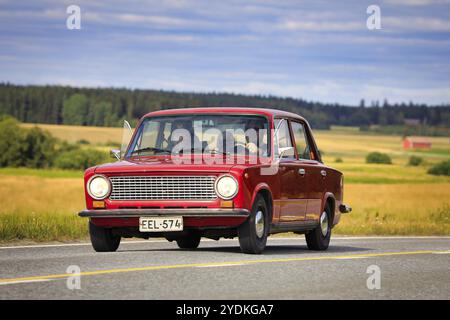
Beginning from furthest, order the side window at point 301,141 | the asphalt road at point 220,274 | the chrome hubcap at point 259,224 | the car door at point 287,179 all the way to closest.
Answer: the side window at point 301,141 → the car door at point 287,179 → the chrome hubcap at point 259,224 → the asphalt road at point 220,274

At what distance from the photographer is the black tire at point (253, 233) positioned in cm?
1312

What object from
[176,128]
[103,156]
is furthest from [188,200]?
[103,156]

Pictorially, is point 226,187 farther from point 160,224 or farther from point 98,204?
point 98,204

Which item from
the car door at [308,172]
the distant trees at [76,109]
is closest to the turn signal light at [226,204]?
the car door at [308,172]

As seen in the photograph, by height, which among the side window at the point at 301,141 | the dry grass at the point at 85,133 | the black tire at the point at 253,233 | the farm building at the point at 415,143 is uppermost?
the side window at the point at 301,141

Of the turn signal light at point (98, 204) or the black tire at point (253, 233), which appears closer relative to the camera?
the black tire at point (253, 233)

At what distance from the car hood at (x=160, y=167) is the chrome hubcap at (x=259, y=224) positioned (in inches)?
29.3

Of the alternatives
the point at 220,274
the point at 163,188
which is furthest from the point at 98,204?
the point at 220,274

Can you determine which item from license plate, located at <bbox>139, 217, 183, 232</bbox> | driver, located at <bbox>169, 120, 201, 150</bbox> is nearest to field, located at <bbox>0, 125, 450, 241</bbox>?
driver, located at <bbox>169, 120, 201, 150</bbox>

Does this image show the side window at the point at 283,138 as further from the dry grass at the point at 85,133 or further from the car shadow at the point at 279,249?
the dry grass at the point at 85,133

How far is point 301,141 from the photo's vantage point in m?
16.0

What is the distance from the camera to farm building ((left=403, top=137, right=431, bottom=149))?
16791cm

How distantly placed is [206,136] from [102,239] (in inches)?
76.0
